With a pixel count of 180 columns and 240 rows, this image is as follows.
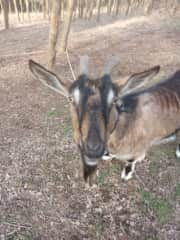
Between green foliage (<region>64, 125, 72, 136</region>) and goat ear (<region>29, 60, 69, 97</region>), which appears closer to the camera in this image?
goat ear (<region>29, 60, 69, 97</region>)

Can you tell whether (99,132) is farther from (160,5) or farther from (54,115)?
(160,5)

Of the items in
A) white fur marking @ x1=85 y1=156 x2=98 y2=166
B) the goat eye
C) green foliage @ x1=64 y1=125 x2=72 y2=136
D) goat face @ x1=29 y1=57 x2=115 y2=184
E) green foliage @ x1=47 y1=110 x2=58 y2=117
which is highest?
goat face @ x1=29 y1=57 x2=115 y2=184

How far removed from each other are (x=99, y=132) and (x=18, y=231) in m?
1.25

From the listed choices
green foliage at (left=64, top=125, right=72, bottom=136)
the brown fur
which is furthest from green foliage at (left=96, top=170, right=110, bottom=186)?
green foliage at (left=64, top=125, right=72, bottom=136)

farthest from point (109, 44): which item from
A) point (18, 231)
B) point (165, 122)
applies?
point (18, 231)

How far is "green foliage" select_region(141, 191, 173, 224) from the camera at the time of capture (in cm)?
270

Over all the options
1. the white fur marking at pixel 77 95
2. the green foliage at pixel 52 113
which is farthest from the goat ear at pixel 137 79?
the green foliage at pixel 52 113

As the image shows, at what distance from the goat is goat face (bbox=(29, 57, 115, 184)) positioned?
34 centimetres

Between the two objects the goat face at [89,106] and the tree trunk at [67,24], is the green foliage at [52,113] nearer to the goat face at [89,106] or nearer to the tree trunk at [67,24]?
the goat face at [89,106]

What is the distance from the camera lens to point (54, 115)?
3.97 m

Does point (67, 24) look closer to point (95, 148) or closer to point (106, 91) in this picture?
point (106, 91)

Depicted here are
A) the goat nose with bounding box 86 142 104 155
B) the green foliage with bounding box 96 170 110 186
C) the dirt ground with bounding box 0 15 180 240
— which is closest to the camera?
the goat nose with bounding box 86 142 104 155

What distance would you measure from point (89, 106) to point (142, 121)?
972mm

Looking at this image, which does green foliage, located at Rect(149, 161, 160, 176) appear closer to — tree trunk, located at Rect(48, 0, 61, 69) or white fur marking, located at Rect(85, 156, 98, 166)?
white fur marking, located at Rect(85, 156, 98, 166)
